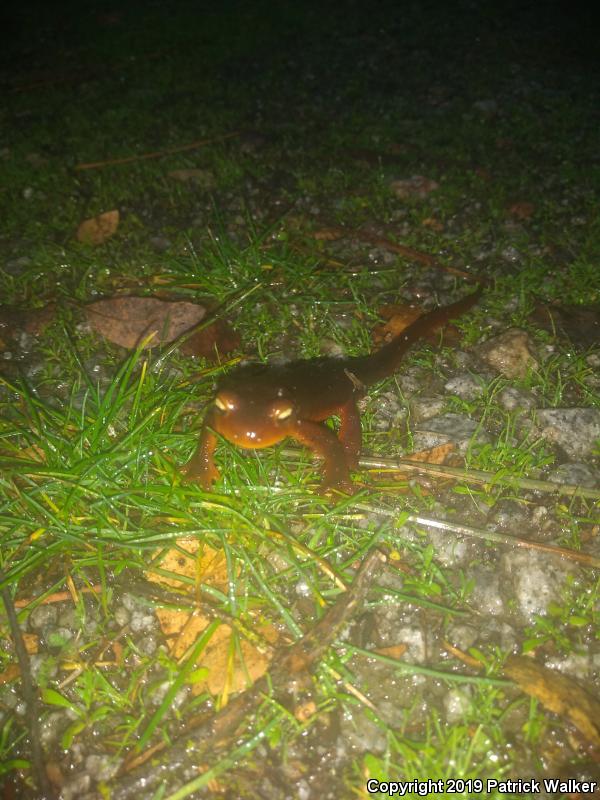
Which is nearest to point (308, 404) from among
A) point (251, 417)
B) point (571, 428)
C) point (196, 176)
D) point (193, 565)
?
point (251, 417)

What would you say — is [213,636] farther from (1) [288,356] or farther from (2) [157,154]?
(2) [157,154]

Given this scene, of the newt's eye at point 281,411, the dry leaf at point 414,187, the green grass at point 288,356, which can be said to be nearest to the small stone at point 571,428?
the green grass at point 288,356

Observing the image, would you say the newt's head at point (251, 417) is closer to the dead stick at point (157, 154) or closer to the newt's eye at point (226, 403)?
the newt's eye at point (226, 403)

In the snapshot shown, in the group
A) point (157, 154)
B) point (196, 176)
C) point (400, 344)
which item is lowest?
point (400, 344)

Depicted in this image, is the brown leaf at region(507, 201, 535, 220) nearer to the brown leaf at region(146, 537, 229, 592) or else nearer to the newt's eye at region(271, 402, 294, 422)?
the newt's eye at region(271, 402, 294, 422)

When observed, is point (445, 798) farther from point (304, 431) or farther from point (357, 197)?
point (357, 197)

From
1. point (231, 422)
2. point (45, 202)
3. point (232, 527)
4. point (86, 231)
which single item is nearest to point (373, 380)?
point (231, 422)

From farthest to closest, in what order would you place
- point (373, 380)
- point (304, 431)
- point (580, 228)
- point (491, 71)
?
1. point (491, 71)
2. point (580, 228)
3. point (373, 380)
4. point (304, 431)
